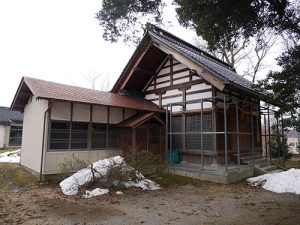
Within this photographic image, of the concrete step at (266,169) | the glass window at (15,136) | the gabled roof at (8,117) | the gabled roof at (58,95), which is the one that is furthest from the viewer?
the glass window at (15,136)

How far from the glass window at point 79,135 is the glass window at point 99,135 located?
1.34 ft

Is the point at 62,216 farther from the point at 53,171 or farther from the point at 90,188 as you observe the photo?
the point at 53,171

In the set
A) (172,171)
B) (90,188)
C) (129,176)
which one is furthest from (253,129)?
(90,188)

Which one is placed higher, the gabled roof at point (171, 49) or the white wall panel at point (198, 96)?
the gabled roof at point (171, 49)

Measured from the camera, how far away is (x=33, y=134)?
11539 millimetres

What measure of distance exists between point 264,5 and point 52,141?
8.75 m

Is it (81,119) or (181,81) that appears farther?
(181,81)

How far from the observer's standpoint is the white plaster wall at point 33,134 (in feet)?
34.3

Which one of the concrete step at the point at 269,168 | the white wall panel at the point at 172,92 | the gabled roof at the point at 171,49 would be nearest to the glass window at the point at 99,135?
the gabled roof at the point at 171,49

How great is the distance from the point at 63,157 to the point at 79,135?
118 cm

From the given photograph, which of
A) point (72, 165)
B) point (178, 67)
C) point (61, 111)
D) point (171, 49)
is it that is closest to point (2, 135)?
point (61, 111)

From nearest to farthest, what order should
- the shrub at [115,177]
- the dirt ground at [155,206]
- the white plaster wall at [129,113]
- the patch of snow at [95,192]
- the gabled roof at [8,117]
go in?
1. the dirt ground at [155,206]
2. the patch of snow at [95,192]
3. the shrub at [115,177]
4. the white plaster wall at [129,113]
5. the gabled roof at [8,117]

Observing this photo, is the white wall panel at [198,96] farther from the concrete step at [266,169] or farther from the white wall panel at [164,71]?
the concrete step at [266,169]

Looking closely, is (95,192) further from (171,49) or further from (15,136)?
(15,136)
